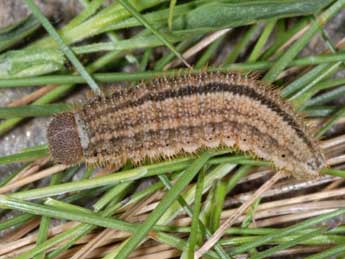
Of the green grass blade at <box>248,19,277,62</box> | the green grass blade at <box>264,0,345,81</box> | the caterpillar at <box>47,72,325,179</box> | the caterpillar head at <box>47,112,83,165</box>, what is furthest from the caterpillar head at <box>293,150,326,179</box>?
the caterpillar head at <box>47,112,83,165</box>

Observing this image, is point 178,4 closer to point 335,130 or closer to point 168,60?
point 168,60

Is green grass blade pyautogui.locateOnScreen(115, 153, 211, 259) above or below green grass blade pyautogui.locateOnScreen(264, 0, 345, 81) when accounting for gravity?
below

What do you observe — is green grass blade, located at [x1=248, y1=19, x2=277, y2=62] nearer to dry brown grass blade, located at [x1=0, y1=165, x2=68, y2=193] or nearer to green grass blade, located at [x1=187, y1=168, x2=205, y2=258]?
green grass blade, located at [x1=187, y1=168, x2=205, y2=258]

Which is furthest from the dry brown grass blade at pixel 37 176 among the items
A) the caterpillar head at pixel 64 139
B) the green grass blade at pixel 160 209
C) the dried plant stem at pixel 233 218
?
the dried plant stem at pixel 233 218

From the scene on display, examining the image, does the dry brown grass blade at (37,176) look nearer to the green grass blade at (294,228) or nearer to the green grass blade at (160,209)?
the green grass blade at (160,209)

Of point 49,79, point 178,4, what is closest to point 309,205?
point 178,4

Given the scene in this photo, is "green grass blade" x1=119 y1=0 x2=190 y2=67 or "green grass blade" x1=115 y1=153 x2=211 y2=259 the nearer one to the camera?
"green grass blade" x1=115 y1=153 x2=211 y2=259

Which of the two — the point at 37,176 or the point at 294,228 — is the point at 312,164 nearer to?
the point at 294,228
